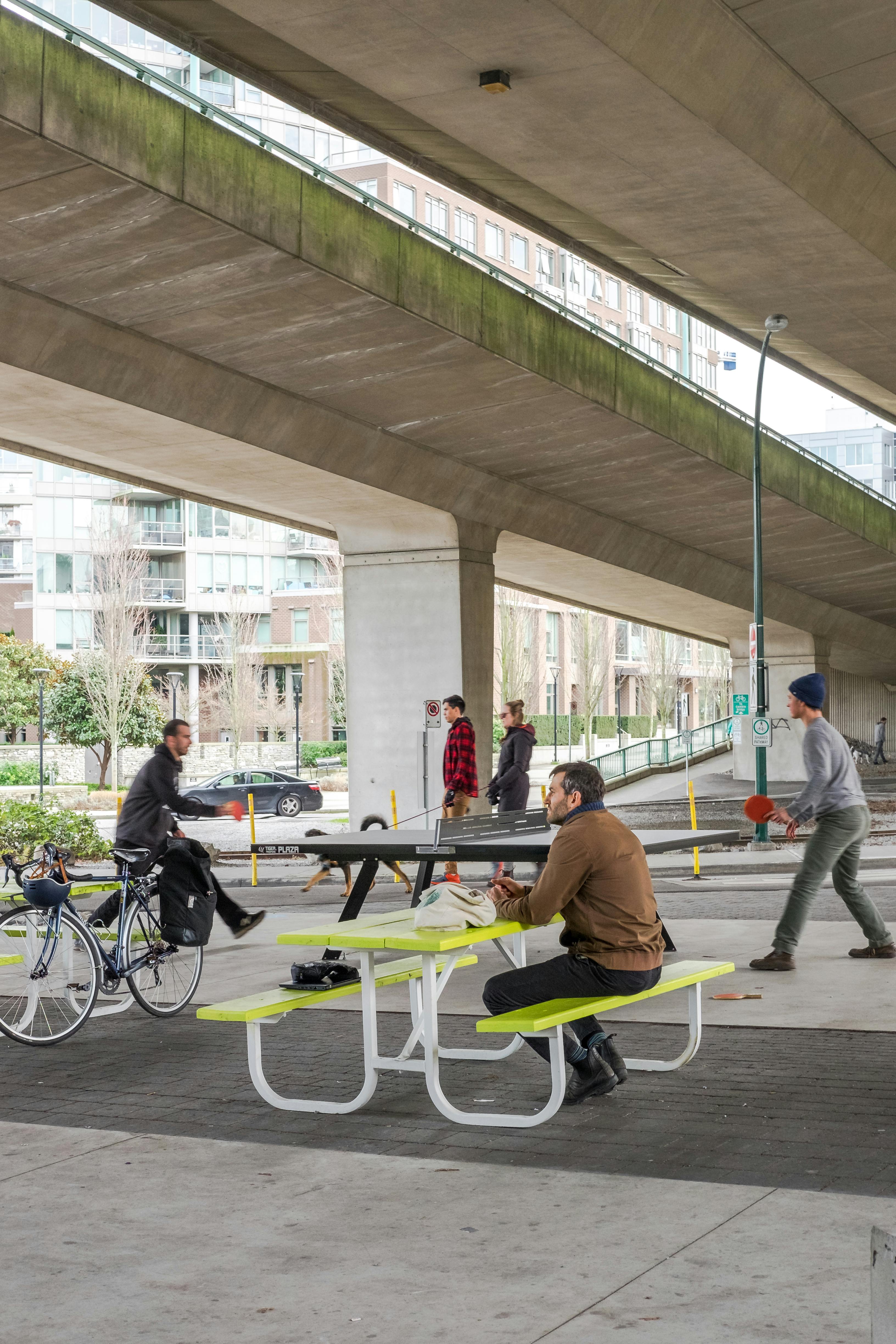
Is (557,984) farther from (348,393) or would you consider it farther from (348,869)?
(348,393)

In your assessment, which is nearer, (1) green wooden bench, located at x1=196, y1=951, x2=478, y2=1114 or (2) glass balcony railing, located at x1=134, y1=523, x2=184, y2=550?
(1) green wooden bench, located at x1=196, y1=951, x2=478, y2=1114

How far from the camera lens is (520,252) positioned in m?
76.4

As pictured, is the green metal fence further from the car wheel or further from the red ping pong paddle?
the red ping pong paddle

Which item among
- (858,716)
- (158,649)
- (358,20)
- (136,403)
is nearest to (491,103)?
(358,20)

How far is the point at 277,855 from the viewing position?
2244 centimetres

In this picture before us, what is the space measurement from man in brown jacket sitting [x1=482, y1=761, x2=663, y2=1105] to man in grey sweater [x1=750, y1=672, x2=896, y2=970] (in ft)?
12.1

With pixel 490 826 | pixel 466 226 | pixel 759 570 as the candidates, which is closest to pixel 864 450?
pixel 466 226

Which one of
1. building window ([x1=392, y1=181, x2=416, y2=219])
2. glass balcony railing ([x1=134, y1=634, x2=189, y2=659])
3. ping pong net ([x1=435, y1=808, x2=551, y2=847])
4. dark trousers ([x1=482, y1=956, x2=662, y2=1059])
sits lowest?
dark trousers ([x1=482, y1=956, x2=662, y2=1059])

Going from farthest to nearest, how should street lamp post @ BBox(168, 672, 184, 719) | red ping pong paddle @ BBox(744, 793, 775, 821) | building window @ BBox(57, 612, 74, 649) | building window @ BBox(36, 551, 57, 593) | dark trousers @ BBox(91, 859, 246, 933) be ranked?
building window @ BBox(57, 612, 74, 649), building window @ BBox(36, 551, 57, 593), street lamp post @ BBox(168, 672, 184, 719), red ping pong paddle @ BBox(744, 793, 775, 821), dark trousers @ BBox(91, 859, 246, 933)

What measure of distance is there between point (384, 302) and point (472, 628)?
9208 millimetres

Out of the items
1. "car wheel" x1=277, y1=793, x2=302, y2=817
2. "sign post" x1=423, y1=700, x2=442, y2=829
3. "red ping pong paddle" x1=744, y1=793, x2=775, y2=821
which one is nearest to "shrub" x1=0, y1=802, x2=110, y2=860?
"sign post" x1=423, y1=700, x2=442, y2=829

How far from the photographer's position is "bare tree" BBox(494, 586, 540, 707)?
6419 cm

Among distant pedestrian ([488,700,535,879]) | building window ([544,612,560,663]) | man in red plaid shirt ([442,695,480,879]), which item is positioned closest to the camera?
distant pedestrian ([488,700,535,879])

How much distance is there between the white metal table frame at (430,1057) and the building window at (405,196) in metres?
59.9
